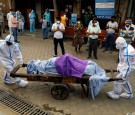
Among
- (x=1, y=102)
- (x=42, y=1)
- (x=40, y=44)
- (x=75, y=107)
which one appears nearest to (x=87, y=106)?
(x=75, y=107)

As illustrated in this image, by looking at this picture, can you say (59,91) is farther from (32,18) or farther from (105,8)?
(32,18)

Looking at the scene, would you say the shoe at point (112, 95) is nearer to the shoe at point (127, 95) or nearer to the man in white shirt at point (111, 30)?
the shoe at point (127, 95)

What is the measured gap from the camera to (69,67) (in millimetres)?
6086

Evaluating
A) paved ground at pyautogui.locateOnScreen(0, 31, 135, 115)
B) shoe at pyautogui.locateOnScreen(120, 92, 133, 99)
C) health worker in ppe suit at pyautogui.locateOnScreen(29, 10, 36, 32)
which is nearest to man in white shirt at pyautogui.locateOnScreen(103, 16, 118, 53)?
Answer: paved ground at pyautogui.locateOnScreen(0, 31, 135, 115)

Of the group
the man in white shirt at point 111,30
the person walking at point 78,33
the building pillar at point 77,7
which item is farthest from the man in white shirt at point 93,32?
the building pillar at point 77,7

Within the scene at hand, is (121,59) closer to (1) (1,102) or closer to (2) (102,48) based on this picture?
(1) (1,102)

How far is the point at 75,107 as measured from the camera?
5.95 m

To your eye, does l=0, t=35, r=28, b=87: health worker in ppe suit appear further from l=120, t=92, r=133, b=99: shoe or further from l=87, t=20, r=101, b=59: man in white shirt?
l=87, t=20, r=101, b=59: man in white shirt

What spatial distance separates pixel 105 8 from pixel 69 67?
7.54m

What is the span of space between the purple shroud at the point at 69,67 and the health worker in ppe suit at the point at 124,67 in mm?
939

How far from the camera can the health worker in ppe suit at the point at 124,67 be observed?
20.0 ft

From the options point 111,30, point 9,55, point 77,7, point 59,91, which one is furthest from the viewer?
point 77,7

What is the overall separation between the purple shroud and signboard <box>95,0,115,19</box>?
7.31m

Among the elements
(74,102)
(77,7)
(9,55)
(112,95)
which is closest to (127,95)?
(112,95)
